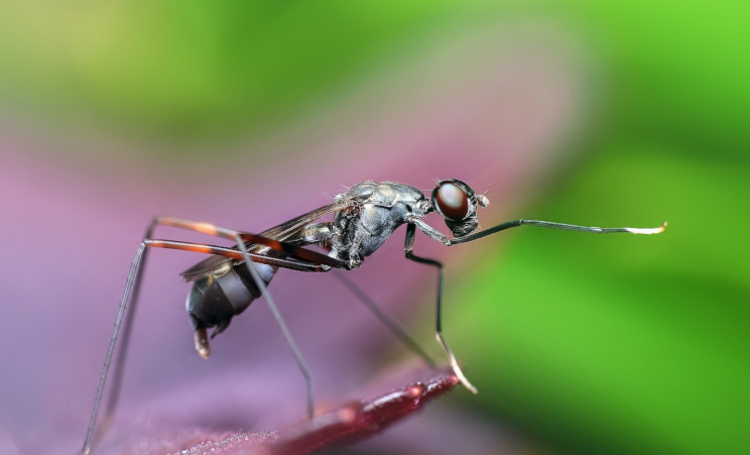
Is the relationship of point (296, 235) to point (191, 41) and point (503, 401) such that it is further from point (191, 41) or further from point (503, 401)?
point (503, 401)

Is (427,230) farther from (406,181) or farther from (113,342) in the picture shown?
(113,342)

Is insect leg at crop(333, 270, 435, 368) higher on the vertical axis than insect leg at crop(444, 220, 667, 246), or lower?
lower

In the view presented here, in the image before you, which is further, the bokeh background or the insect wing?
the insect wing

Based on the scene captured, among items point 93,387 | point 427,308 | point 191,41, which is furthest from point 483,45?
point 93,387

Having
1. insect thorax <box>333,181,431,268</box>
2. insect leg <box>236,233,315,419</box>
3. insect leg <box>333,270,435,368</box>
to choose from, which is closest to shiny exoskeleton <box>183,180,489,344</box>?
insect thorax <box>333,181,431,268</box>

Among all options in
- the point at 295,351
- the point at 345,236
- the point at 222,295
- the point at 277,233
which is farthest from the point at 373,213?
the point at 295,351

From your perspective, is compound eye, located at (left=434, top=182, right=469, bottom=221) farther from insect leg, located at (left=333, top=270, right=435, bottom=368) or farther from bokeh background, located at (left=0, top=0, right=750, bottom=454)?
insect leg, located at (left=333, top=270, right=435, bottom=368)

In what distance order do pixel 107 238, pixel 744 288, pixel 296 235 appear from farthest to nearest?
pixel 296 235, pixel 107 238, pixel 744 288

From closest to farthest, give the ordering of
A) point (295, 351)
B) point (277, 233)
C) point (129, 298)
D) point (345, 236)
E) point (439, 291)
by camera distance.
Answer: point (295, 351), point (129, 298), point (439, 291), point (277, 233), point (345, 236)
